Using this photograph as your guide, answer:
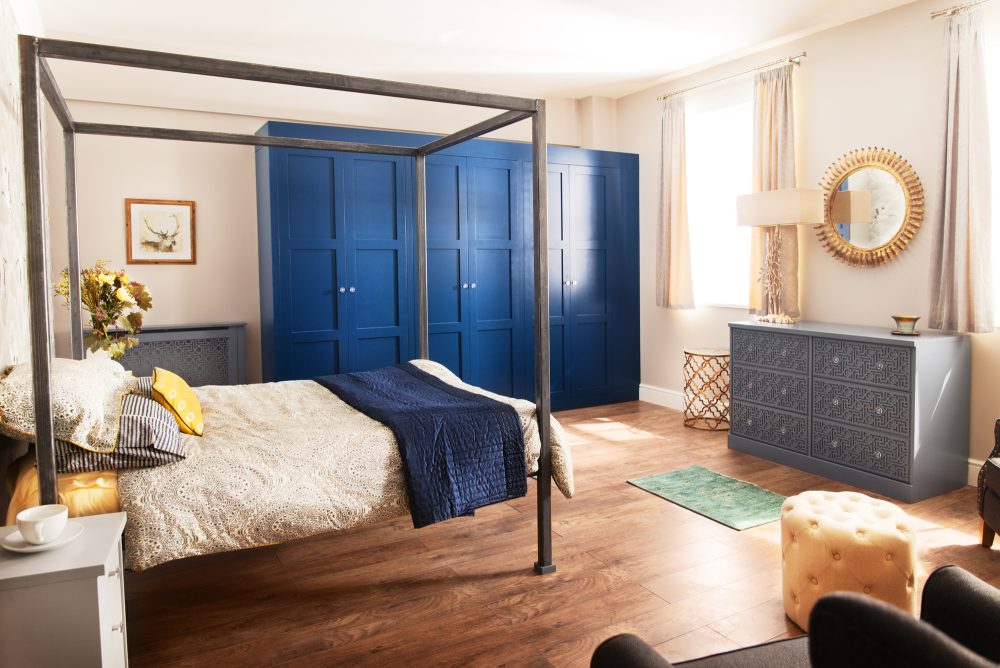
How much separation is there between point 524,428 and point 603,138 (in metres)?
4.15

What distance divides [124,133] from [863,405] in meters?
4.00

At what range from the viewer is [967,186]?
3.77 meters

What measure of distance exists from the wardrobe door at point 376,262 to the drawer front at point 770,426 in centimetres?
236

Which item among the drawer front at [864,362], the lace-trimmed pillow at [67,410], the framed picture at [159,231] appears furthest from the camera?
the framed picture at [159,231]

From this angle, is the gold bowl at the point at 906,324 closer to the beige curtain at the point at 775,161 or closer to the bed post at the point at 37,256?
the beige curtain at the point at 775,161

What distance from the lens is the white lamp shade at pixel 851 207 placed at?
437 centimetres

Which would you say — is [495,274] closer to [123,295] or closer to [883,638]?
[123,295]

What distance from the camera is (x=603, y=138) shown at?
6.37 metres

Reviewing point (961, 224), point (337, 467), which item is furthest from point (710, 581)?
point (961, 224)

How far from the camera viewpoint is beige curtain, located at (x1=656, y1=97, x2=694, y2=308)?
18.7 ft

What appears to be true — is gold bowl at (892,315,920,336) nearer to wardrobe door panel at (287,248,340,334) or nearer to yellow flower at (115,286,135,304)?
wardrobe door panel at (287,248,340,334)

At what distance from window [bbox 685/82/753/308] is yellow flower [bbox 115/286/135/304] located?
408cm

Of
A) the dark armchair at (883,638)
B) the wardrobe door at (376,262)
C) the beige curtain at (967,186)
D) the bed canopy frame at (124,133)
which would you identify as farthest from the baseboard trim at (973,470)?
the wardrobe door at (376,262)

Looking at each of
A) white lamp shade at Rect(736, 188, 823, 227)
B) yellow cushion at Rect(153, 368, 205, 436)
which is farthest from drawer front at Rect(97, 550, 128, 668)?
white lamp shade at Rect(736, 188, 823, 227)
